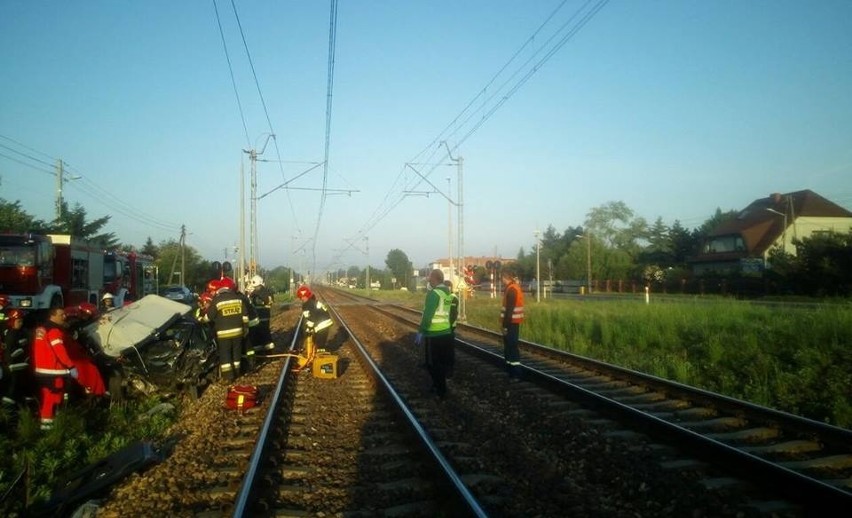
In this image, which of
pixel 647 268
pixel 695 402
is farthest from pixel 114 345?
pixel 647 268

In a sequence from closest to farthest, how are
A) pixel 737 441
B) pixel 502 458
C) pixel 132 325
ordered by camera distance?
pixel 502 458
pixel 737 441
pixel 132 325

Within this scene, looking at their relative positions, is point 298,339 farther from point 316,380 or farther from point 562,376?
point 562,376

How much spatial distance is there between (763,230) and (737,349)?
161 feet

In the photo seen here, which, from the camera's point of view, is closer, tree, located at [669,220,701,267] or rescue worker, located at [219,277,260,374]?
rescue worker, located at [219,277,260,374]

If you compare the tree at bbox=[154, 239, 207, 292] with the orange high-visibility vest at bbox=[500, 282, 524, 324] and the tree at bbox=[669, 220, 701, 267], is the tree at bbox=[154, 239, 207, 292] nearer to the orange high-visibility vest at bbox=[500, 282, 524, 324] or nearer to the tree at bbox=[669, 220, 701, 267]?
the tree at bbox=[669, 220, 701, 267]

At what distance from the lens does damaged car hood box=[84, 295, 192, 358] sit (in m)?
9.34

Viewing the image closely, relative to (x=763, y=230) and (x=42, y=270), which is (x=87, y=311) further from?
(x=763, y=230)

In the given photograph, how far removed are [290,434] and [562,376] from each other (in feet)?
18.3

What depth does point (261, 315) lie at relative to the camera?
13.3 metres

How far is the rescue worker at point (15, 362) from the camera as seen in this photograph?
8587 mm

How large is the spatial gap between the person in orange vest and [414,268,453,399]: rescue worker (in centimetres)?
171

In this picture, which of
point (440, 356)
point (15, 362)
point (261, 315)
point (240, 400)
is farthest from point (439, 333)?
point (15, 362)

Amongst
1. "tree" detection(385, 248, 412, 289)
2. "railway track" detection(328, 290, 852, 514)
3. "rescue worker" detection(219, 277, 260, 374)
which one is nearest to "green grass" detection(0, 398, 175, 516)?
"rescue worker" detection(219, 277, 260, 374)

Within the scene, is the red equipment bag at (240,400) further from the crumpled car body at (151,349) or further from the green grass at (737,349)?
the green grass at (737,349)
